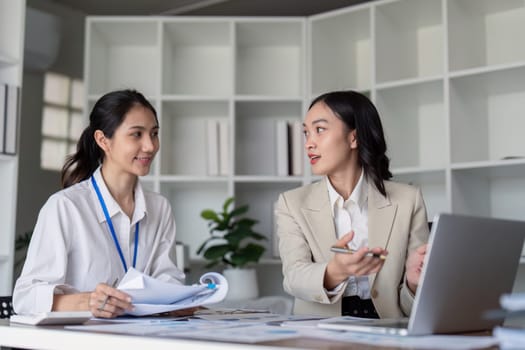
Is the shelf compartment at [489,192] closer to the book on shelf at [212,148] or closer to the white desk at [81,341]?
the book on shelf at [212,148]

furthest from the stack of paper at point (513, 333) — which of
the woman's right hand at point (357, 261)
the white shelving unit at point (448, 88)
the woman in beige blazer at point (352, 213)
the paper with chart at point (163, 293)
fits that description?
the white shelving unit at point (448, 88)

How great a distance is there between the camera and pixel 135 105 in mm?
2236

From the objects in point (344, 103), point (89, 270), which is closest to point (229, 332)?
point (89, 270)

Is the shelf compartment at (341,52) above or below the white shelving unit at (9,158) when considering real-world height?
above

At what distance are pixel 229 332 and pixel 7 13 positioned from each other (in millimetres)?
2292

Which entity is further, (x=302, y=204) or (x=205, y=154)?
(x=205, y=154)

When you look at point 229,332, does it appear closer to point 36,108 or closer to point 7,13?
point 7,13

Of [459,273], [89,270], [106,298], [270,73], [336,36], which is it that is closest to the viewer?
[459,273]

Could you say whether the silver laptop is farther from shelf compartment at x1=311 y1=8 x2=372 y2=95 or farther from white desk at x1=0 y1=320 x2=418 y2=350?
shelf compartment at x1=311 y1=8 x2=372 y2=95

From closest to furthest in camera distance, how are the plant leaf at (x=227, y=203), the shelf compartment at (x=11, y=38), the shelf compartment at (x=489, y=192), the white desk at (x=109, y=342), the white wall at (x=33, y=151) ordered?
1. the white desk at (x=109, y=342)
2. the shelf compartment at (x=11, y=38)
3. the shelf compartment at (x=489, y=192)
4. the plant leaf at (x=227, y=203)
5. the white wall at (x=33, y=151)

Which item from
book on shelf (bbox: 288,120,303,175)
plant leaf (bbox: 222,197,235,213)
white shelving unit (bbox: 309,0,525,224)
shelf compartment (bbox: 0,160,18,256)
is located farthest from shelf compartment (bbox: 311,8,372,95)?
shelf compartment (bbox: 0,160,18,256)

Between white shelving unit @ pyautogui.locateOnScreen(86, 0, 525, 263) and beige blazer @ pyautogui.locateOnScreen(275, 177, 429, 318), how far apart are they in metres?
1.10

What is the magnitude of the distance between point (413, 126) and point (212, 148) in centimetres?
106

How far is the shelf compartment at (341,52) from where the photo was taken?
3.70 metres
